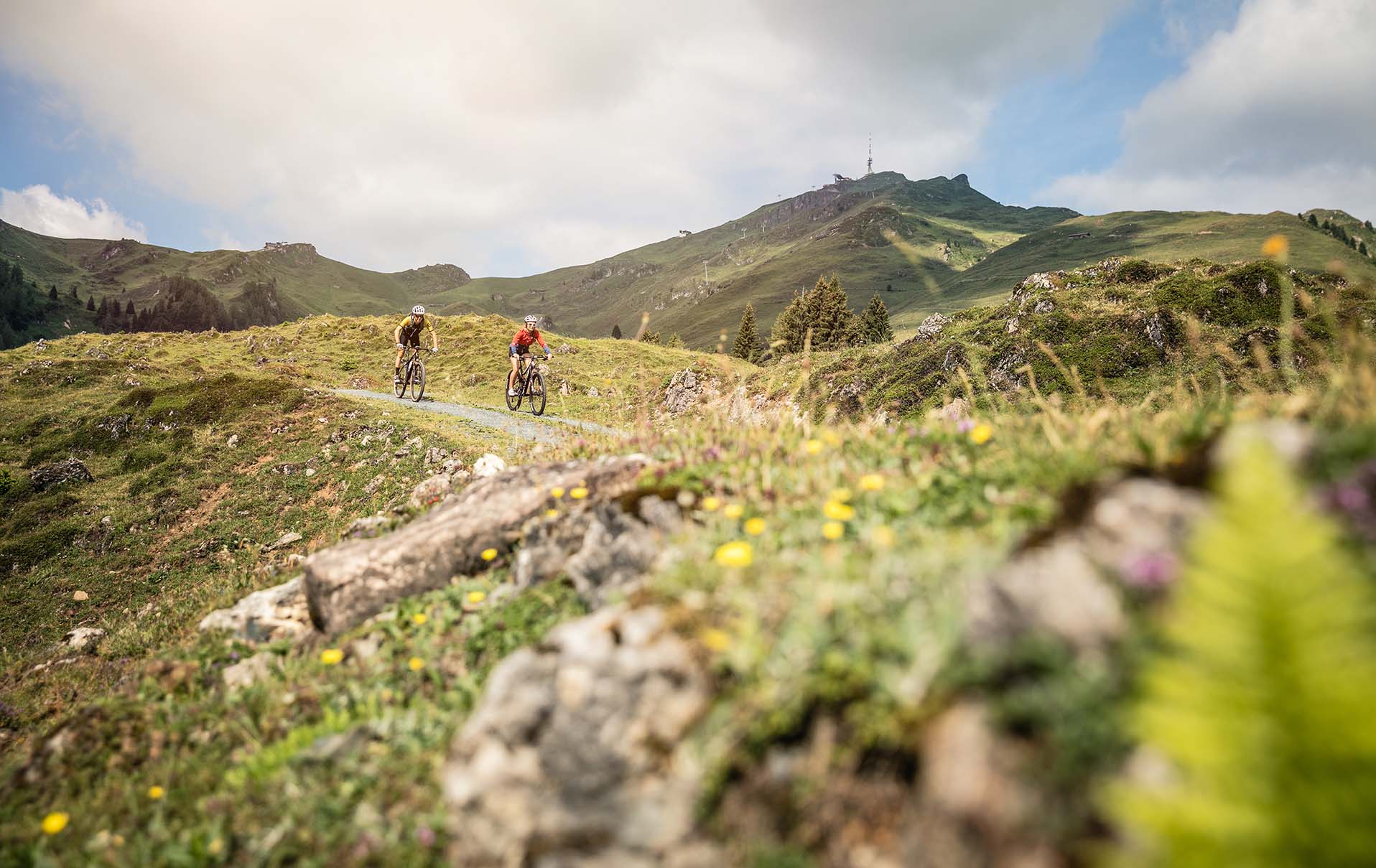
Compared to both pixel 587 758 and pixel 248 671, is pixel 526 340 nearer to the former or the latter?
pixel 248 671

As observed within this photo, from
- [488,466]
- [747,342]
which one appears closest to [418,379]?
[488,466]

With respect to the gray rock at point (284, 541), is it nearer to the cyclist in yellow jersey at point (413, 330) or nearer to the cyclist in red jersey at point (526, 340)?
the cyclist in yellow jersey at point (413, 330)

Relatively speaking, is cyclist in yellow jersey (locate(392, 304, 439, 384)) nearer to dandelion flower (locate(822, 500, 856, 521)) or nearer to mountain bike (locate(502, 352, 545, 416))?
mountain bike (locate(502, 352, 545, 416))

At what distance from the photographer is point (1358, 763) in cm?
147

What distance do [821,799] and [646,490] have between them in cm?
358

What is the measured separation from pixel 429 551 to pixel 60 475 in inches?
1156

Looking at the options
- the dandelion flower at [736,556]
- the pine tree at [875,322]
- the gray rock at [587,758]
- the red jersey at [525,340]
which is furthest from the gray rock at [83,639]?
the pine tree at [875,322]

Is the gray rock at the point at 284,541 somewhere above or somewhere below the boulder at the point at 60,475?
below

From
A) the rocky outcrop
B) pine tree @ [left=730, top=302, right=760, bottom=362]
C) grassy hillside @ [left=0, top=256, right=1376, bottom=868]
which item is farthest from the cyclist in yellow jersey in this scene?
pine tree @ [left=730, top=302, right=760, bottom=362]

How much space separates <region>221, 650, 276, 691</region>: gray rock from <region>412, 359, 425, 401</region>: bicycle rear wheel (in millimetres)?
23817

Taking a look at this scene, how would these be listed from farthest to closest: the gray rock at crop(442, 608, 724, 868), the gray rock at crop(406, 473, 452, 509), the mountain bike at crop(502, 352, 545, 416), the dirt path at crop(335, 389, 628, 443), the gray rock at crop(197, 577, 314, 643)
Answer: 1. the mountain bike at crop(502, 352, 545, 416)
2. the dirt path at crop(335, 389, 628, 443)
3. the gray rock at crop(406, 473, 452, 509)
4. the gray rock at crop(197, 577, 314, 643)
5. the gray rock at crop(442, 608, 724, 868)

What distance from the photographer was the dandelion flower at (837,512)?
450 centimetres

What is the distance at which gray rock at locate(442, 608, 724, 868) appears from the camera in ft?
10.1

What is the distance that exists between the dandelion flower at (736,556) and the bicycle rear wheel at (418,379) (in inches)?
1091
